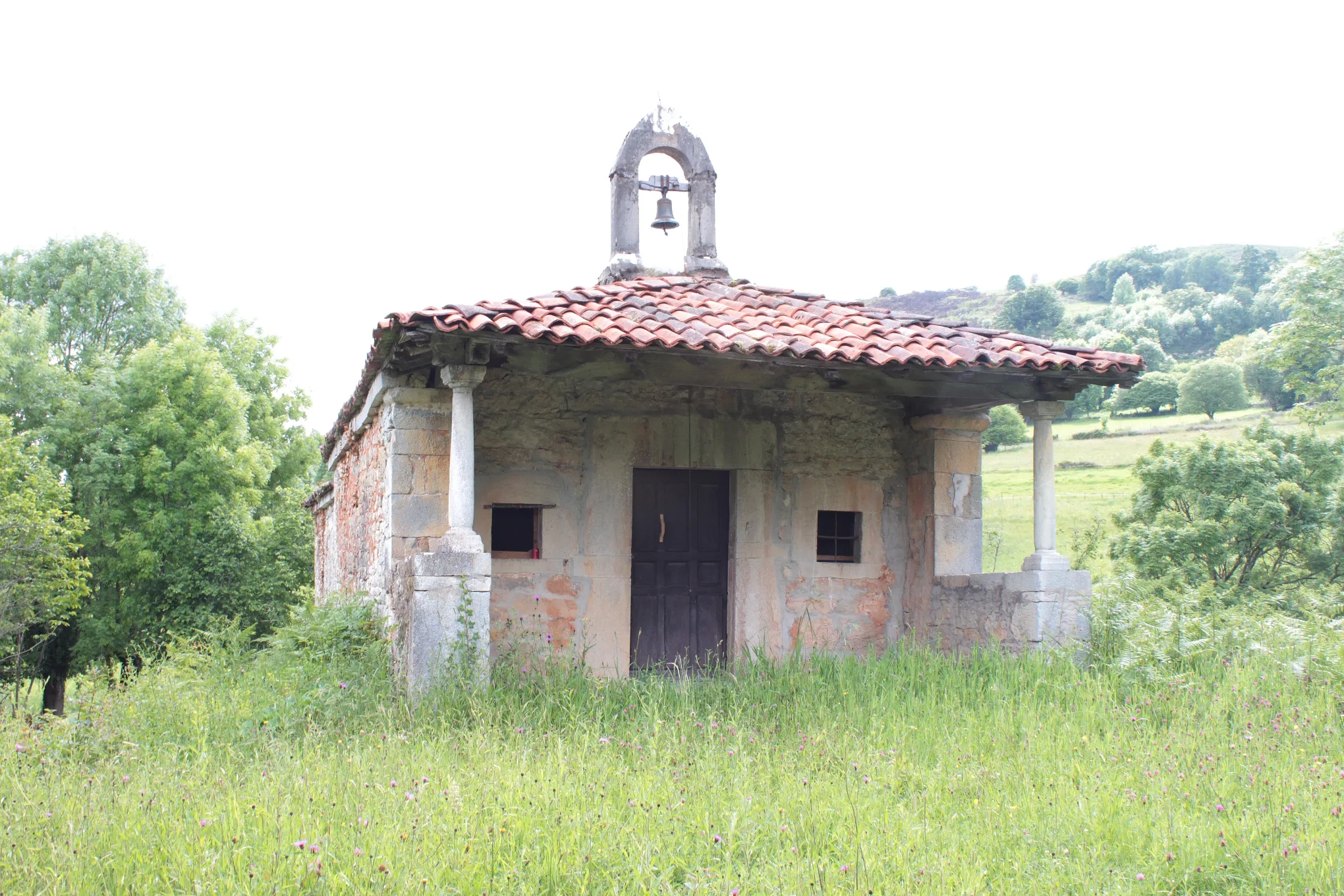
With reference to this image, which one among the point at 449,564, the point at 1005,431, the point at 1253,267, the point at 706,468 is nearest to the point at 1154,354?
the point at 1005,431

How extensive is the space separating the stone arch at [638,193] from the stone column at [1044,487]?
3.23 m

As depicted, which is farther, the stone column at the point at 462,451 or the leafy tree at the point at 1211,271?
the leafy tree at the point at 1211,271

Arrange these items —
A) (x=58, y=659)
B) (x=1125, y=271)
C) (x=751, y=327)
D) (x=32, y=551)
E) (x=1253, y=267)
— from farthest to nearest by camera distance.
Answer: (x=1125, y=271)
(x=1253, y=267)
(x=58, y=659)
(x=32, y=551)
(x=751, y=327)

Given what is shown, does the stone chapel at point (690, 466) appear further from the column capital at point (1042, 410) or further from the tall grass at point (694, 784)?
the tall grass at point (694, 784)

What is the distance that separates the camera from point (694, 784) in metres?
5.01

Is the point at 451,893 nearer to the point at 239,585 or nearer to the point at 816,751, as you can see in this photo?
the point at 816,751

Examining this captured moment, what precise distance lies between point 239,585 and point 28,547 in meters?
4.51

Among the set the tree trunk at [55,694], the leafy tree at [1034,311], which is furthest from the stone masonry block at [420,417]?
the leafy tree at [1034,311]

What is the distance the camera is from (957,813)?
4824mm

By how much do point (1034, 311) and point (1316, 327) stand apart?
54.0 meters

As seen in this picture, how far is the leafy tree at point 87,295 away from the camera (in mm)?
28375

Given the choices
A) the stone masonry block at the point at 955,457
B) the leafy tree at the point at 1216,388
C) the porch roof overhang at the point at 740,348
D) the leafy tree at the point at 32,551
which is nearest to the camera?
the porch roof overhang at the point at 740,348

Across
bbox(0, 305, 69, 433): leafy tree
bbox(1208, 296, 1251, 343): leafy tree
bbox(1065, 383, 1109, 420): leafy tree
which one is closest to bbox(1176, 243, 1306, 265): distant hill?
bbox(1208, 296, 1251, 343): leafy tree

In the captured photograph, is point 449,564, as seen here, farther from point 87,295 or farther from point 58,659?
point 87,295
